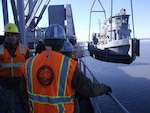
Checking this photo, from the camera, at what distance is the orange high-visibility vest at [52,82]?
5.30ft

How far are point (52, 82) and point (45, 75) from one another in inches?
2.5

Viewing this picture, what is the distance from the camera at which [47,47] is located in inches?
67.3

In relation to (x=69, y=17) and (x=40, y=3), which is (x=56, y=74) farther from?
(x=40, y=3)

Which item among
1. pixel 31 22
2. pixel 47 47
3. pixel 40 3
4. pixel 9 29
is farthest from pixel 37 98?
pixel 31 22

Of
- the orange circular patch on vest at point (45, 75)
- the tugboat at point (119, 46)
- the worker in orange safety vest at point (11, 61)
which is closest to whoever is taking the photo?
the orange circular patch on vest at point (45, 75)

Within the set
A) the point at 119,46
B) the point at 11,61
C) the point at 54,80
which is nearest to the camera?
the point at 54,80

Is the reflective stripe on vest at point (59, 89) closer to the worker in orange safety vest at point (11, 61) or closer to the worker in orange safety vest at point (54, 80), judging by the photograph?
the worker in orange safety vest at point (54, 80)

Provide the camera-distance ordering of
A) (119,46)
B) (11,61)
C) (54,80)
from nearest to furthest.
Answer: (54,80) → (11,61) → (119,46)

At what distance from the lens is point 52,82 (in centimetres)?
161

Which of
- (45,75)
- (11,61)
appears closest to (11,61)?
(11,61)

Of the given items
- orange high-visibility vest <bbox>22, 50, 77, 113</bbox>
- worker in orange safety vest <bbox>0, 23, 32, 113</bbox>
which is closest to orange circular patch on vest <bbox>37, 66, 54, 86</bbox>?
orange high-visibility vest <bbox>22, 50, 77, 113</bbox>

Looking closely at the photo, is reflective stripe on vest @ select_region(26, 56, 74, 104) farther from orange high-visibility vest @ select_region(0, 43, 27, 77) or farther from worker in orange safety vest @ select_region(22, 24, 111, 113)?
orange high-visibility vest @ select_region(0, 43, 27, 77)

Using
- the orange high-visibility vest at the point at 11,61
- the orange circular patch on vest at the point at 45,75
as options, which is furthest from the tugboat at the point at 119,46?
the orange circular patch on vest at the point at 45,75

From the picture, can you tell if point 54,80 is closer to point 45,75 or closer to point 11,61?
point 45,75
